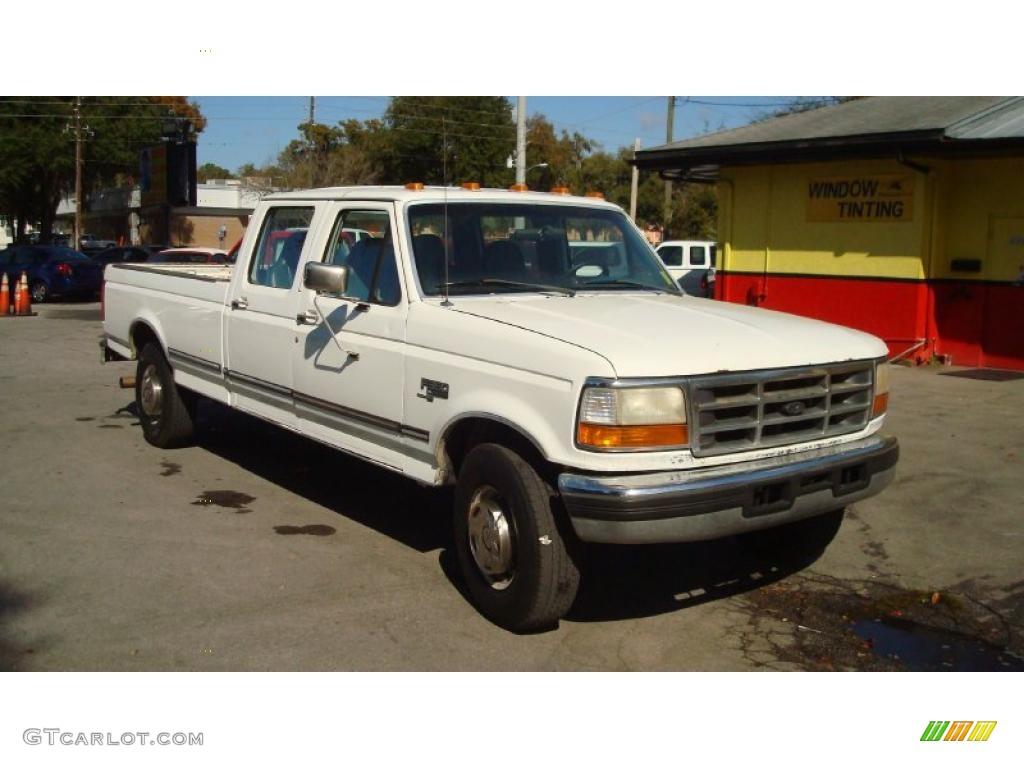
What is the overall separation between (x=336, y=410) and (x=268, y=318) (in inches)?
39.7

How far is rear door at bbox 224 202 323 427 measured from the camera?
21.1 feet

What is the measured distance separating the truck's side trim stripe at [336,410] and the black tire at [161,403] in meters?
1.39

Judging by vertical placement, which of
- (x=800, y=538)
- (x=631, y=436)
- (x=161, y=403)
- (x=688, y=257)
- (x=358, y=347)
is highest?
(x=688, y=257)

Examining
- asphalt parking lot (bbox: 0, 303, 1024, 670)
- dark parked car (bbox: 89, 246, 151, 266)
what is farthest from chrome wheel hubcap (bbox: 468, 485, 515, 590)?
dark parked car (bbox: 89, 246, 151, 266)

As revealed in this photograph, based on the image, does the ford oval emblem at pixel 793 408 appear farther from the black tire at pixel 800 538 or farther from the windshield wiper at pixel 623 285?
the windshield wiper at pixel 623 285

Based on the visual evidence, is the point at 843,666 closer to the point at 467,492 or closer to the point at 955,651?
the point at 955,651

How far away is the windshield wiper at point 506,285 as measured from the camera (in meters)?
5.56

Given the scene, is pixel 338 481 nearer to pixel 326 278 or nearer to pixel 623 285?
pixel 326 278

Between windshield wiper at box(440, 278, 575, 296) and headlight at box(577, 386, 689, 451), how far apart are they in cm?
146

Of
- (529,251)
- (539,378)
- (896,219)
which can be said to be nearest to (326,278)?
(529,251)

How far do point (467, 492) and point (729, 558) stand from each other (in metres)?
1.98

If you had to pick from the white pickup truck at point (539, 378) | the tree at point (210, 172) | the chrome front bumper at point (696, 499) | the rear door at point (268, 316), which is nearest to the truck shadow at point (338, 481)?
the rear door at point (268, 316)

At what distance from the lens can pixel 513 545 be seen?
4.77 meters
